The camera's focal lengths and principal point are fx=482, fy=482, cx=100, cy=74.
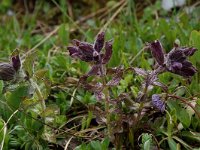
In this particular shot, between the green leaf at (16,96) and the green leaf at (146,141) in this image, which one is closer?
the green leaf at (146,141)

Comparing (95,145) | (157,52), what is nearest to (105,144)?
(95,145)

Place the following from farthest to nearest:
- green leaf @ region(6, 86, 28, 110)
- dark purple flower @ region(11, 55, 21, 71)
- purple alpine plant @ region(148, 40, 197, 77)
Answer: green leaf @ region(6, 86, 28, 110)
dark purple flower @ region(11, 55, 21, 71)
purple alpine plant @ region(148, 40, 197, 77)

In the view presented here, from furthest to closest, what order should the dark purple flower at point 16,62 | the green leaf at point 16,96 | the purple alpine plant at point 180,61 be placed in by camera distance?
the green leaf at point 16,96
the dark purple flower at point 16,62
the purple alpine plant at point 180,61

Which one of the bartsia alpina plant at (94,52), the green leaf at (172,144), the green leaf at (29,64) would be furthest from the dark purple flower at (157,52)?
the green leaf at (29,64)

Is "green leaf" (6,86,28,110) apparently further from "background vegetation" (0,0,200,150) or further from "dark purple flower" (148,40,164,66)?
"dark purple flower" (148,40,164,66)

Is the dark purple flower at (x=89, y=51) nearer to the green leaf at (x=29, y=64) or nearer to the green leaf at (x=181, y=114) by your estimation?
the green leaf at (x=29, y=64)

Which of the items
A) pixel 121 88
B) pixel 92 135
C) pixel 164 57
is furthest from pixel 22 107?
pixel 164 57

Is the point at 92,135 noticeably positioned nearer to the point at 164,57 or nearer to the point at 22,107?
the point at 22,107

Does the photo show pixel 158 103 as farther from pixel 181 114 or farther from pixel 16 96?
pixel 16 96

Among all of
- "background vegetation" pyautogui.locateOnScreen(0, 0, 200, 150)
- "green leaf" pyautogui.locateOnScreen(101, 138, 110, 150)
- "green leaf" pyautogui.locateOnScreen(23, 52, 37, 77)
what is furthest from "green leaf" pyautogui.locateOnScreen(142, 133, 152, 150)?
"green leaf" pyautogui.locateOnScreen(23, 52, 37, 77)
